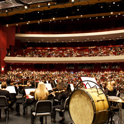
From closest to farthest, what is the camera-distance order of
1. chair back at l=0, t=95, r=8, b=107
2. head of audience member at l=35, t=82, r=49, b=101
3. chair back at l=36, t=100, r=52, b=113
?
chair back at l=36, t=100, r=52, b=113
head of audience member at l=35, t=82, r=49, b=101
chair back at l=0, t=95, r=8, b=107

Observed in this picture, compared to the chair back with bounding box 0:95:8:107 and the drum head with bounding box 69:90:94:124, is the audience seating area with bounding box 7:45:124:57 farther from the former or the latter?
the drum head with bounding box 69:90:94:124

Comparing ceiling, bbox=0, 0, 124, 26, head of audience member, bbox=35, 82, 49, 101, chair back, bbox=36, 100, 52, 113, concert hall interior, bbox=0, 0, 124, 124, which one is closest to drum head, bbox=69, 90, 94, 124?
chair back, bbox=36, 100, 52, 113

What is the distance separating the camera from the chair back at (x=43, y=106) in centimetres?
407

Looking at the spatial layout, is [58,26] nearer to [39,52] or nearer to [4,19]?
[39,52]

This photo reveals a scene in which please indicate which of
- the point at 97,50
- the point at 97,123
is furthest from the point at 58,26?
the point at 97,123

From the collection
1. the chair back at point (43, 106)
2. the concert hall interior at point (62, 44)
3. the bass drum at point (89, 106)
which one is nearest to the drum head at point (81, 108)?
the bass drum at point (89, 106)

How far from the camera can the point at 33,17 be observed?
49.5 feet

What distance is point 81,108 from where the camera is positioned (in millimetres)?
3264

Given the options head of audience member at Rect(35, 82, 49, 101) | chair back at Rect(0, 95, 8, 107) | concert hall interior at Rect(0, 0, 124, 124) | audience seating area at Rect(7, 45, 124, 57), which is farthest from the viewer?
audience seating area at Rect(7, 45, 124, 57)

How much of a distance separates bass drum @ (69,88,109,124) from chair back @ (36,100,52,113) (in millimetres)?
868

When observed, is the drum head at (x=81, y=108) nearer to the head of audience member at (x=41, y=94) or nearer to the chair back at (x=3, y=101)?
→ the head of audience member at (x=41, y=94)

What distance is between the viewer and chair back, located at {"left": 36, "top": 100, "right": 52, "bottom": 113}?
13.3 ft

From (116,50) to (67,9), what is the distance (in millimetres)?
10495

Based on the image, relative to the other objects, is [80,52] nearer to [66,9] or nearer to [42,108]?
[66,9]
